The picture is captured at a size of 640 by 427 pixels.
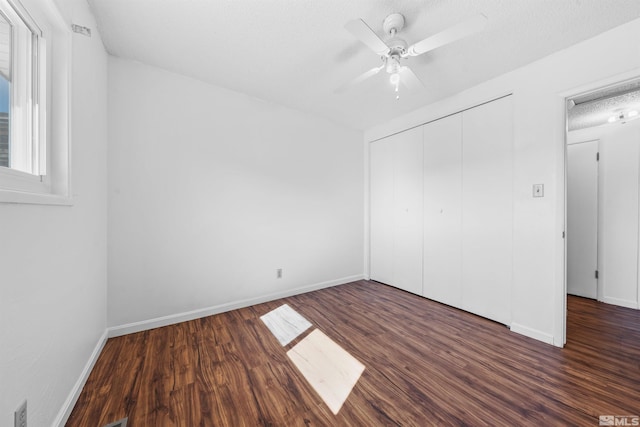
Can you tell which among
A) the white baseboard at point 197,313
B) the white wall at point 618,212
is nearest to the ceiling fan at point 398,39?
the white baseboard at point 197,313

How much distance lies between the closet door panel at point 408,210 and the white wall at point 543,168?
1056 mm

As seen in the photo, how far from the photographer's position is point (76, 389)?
1382 mm

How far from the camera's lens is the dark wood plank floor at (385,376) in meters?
1.29

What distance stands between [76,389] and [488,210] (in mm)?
3584

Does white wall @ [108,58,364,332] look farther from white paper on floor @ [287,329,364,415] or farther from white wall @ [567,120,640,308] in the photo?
white wall @ [567,120,640,308]

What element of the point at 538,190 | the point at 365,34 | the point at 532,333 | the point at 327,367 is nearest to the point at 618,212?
the point at 538,190

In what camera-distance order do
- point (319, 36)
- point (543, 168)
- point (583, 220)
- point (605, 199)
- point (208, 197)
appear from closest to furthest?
point (319, 36) → point (543, 168) → point (208, 197) → point (605, 199) → point (583, 220)

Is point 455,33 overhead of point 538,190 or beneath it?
overhead

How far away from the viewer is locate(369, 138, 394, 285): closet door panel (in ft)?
11.7

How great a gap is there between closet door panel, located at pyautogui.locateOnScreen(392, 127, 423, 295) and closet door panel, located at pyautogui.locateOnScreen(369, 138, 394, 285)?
95 millimetres

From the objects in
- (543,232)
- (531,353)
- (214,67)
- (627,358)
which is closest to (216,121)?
(214,67)

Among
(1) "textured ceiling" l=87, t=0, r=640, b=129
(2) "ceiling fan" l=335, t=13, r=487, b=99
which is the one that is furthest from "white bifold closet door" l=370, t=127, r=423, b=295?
(2) "ceiling fan" l=335, t=13, r=487, b=99

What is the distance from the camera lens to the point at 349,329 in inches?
89.2

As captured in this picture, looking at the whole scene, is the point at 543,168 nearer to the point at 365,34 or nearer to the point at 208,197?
the point at 365,34
